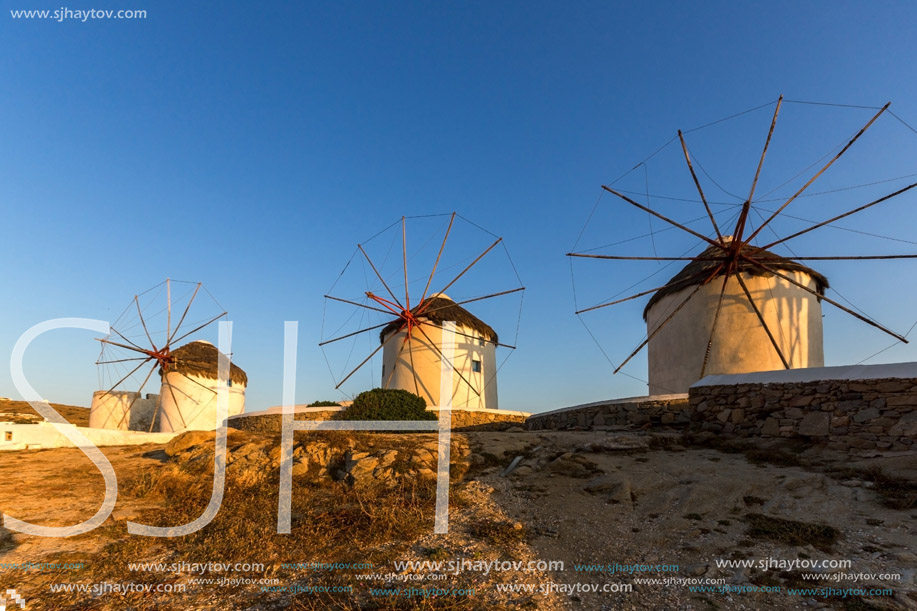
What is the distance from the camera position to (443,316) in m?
23.2

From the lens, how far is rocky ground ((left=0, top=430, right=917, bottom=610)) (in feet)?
14.0

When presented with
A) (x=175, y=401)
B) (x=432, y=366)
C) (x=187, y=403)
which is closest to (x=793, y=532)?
(x=432, y=366)

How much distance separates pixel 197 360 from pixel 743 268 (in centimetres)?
2973

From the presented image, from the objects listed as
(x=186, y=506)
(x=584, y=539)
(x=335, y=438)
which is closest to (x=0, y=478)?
(x=186, y=506)

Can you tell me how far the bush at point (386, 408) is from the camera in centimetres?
1491

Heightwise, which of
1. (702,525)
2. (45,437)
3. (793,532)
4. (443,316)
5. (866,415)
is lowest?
(45,437)

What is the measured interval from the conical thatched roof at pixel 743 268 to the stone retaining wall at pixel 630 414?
16.6 ft

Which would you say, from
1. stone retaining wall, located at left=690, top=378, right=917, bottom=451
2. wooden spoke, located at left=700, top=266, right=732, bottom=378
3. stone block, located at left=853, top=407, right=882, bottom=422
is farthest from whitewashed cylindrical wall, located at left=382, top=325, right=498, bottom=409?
stone block, located at left=853, top=407, right=882, bottom=422

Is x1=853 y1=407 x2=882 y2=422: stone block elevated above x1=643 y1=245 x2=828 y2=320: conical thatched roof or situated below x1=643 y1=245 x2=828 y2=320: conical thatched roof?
below

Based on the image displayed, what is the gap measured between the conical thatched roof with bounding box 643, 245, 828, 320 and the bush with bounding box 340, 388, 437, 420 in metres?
10.4

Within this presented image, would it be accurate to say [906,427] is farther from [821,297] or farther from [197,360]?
[197,360]

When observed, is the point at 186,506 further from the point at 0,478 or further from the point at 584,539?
the point at 0,478

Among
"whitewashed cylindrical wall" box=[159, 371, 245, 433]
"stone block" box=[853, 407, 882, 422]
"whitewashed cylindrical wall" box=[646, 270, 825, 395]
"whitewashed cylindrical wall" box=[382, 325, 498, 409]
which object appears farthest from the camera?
"whitewashed cylindrical wall" box=[159, 371, 245, 433]

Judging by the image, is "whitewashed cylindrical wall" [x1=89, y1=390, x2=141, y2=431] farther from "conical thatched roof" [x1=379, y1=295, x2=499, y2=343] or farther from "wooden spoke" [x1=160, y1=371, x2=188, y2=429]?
"conical thatched roof" [x1=379, y1=295, x2=499, y2=343]
